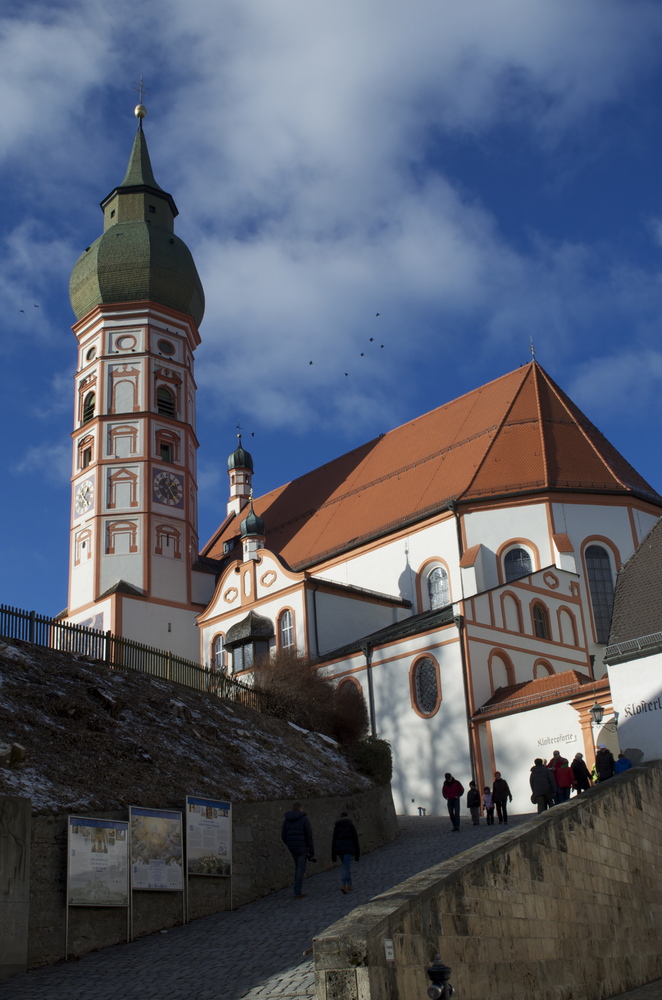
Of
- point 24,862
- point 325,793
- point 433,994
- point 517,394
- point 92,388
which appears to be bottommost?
point 433,994

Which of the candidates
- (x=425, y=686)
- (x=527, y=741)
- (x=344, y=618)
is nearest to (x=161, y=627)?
Answer: (x=344, y=618)

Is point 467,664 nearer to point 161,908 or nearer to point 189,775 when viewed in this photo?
point 189,775

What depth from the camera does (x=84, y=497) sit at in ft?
131

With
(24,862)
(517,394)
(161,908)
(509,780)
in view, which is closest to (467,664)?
(509,780)

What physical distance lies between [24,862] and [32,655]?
5736 mm

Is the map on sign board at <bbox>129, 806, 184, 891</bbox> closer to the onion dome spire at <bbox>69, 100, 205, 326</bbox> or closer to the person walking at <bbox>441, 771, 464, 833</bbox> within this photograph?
the person walking at <bbox>441, 771, 464, 833</bbox>

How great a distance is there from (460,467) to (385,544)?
3574 millimetres

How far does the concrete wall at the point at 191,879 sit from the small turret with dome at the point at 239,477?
110ft

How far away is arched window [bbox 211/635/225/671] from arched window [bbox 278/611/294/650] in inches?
115

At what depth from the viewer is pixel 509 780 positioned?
25.3m

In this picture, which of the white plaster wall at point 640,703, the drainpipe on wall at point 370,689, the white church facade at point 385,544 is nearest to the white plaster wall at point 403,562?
the white church facade at point 385,544

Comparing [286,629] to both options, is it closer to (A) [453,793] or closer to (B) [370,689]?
(B) [370,689]

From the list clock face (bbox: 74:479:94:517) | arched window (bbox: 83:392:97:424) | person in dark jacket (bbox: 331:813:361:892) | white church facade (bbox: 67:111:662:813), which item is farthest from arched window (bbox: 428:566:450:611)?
person in dark jacket (bbox: 331:813:361:892)

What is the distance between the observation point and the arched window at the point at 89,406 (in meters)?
40.9
